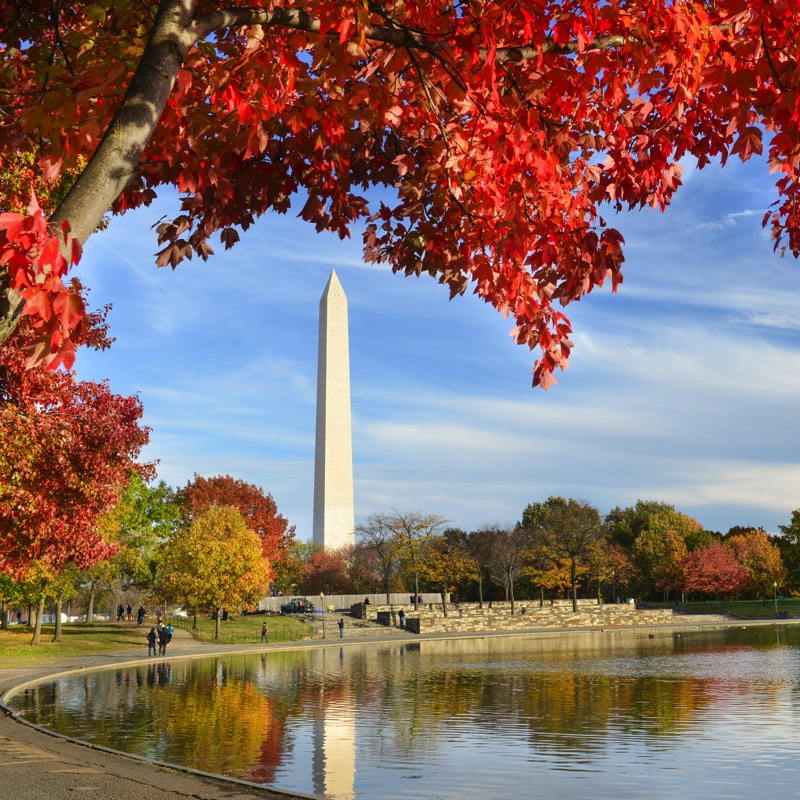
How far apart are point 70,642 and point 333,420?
2882 centimetres

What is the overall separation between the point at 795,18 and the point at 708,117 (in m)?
2.22

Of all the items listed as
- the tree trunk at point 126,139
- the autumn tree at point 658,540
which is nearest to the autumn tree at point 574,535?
the autumn tree at point 658,540

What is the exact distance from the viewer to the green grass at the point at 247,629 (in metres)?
53.2

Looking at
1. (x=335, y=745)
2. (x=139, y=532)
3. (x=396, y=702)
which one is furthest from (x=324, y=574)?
(x=335, y=745)

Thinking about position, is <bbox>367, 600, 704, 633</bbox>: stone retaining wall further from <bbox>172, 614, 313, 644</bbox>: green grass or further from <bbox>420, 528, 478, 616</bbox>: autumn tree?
<bbox>172, 614, 313, 644</bbox>: green grass

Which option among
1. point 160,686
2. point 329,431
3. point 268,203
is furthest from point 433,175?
point 329,431

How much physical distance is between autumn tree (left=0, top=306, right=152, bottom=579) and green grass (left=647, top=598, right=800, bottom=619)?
2824 inches

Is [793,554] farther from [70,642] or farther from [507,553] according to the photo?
[70,642]

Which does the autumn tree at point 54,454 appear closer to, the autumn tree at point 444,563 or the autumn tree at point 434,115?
the autumn tree at point 434,115

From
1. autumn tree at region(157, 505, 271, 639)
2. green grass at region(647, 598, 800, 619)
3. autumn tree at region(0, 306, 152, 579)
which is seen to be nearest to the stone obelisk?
autumn tree at region(157, 505, 271, 639)

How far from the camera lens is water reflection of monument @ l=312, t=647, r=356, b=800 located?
1136cm

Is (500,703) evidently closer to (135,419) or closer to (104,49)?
(135,419)

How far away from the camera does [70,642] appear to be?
44.7 meters

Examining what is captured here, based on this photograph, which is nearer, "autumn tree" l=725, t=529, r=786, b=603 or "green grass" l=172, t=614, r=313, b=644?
"green grass" l=172, t=614, r=313, b=644
